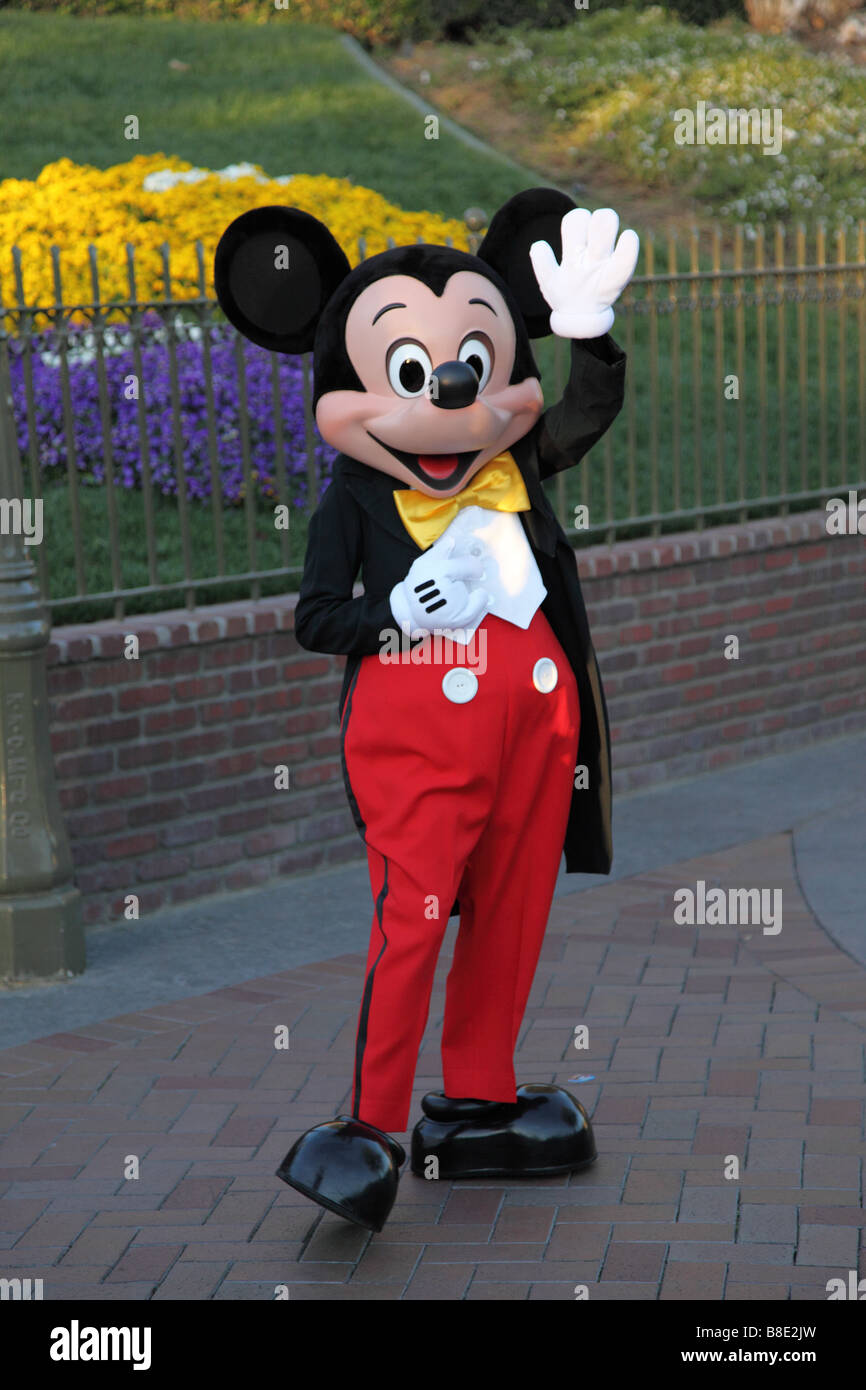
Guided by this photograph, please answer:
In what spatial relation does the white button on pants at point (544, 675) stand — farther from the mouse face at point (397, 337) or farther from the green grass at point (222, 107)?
the green grass at point (222, 107)

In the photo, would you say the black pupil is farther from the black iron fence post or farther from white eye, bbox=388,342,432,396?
the black iron fence post

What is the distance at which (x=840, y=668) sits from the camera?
7938mm

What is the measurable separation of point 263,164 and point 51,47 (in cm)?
399

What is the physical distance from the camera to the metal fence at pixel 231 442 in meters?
5.55

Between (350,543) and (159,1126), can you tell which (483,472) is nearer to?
(350,543)

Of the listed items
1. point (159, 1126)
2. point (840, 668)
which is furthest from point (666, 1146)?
point (840, 668)

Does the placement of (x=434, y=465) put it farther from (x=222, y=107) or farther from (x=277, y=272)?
(x=222, y=107)

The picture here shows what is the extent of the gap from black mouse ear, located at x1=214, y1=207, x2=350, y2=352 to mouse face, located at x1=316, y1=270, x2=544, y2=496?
0.20 m

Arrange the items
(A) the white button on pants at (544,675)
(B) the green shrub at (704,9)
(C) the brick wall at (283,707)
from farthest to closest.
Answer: (B) the green shrub at (704,9)
(C) the brick wall at (283,707)
(A) the white button on pants at (544,675)

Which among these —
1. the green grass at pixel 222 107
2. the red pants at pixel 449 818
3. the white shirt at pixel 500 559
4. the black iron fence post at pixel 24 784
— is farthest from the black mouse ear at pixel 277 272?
the green grass at pixel 222 107

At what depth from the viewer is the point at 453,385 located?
3322 mm

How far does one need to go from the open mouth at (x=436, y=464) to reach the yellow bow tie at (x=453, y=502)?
0.04 metres

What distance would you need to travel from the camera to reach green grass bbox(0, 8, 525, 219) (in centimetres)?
1228

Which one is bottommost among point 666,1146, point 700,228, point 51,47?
point 666,1146
